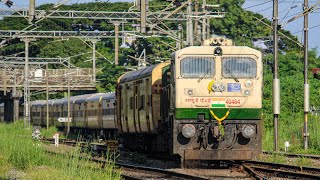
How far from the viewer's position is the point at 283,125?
38531 millimetres

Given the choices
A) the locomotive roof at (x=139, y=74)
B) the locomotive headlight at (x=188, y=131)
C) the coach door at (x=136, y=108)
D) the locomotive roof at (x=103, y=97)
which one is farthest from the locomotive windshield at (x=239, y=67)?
the locomotive roof at (x=103, y=97)

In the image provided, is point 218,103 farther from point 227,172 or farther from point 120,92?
point 120,92

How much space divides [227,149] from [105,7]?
84.1 metres

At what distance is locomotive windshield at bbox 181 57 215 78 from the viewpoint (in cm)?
2133

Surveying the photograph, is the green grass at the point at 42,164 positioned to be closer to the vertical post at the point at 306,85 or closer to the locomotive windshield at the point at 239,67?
the locomotive windshield at the point at 239,67

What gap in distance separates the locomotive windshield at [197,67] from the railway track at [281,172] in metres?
2.67

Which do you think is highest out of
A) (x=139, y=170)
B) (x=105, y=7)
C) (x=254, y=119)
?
(x=105, y=7)

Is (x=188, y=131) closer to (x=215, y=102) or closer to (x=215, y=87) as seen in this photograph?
(x=215, y=102)

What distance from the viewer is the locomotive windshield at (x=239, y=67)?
70.4 feet

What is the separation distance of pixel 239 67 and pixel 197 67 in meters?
1.10

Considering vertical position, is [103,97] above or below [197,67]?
below

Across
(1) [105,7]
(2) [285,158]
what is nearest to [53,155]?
(2) [285,158]

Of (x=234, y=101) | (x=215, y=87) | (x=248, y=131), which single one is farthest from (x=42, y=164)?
(x=248, y=131)

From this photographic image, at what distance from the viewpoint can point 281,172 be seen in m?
20.0
